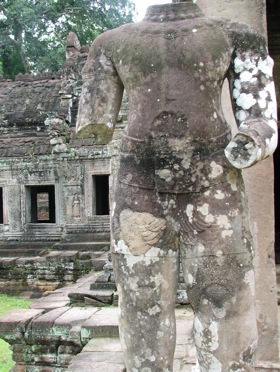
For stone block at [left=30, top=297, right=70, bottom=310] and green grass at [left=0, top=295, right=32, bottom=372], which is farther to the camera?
green grass at [left=0, top=295, right=32, bottom=372]

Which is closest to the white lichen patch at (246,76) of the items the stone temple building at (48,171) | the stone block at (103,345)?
the stone block at (103,345)

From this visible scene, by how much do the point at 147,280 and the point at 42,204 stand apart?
17.6 meters

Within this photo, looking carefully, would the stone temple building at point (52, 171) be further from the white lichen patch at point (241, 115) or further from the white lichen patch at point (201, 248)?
the white lichen patch at point (201, 248)

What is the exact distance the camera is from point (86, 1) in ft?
A: 92.6

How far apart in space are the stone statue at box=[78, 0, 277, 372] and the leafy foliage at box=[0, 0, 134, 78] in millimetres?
24732

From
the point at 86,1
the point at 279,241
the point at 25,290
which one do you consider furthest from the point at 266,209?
the point at 86,1

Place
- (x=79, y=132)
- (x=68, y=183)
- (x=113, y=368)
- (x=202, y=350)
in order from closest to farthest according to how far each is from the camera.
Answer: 1. (x=202, y=350)
2. (x=79, y=132)
3. (x=113, y=368)
4. (x=68, y=183)

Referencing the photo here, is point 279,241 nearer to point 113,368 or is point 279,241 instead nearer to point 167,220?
point 113,368

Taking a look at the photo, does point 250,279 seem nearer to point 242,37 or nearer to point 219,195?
point 219,195

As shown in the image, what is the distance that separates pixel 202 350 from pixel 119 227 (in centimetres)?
67

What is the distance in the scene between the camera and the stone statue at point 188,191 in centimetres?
242

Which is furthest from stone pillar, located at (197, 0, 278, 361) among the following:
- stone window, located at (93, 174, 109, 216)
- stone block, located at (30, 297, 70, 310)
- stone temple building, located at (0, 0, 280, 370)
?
stone window, located at (93, 174, 109, 216)

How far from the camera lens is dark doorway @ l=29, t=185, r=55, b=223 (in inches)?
605

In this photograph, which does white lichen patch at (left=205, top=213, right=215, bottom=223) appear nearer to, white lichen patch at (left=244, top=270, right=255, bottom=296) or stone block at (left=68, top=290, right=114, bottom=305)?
white lichen patch at (left=244, top=270, right=255, bottom=296)
